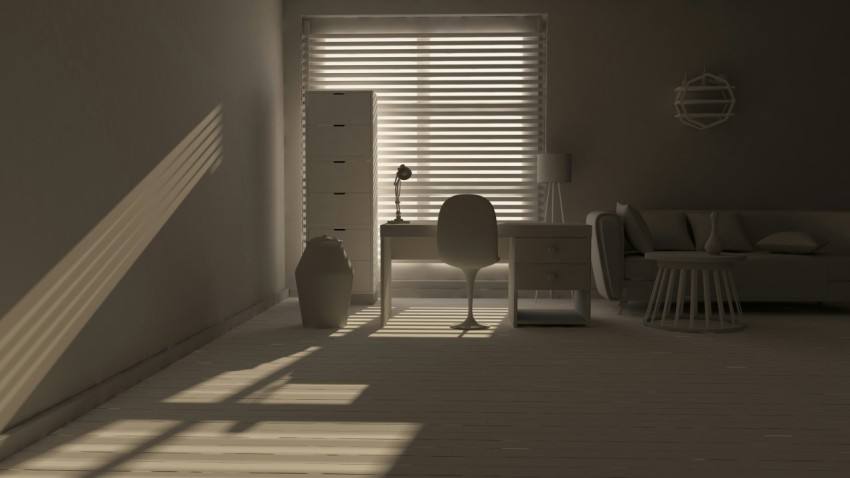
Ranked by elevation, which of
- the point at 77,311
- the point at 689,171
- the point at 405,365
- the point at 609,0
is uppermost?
the point at 609,0

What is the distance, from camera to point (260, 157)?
626cm

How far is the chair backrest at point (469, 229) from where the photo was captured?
5.11 meters

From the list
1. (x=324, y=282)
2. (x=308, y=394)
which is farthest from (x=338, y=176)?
(x=308, y=394)

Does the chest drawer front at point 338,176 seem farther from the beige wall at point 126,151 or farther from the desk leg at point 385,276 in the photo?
the desk leg at point 385,276

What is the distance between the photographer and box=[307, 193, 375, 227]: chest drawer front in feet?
21.2

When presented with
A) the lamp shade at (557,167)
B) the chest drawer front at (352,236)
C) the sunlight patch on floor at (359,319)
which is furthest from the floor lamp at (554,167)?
the sunlight patch on floor at (359,319)

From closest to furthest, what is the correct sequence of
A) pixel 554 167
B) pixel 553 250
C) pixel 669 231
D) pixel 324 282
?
pixel 324 282 → pixel 553 250 → pixel 669 231 → pixel 554 167

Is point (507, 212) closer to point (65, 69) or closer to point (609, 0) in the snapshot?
point (609, 0)

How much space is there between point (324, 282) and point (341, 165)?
1438mm

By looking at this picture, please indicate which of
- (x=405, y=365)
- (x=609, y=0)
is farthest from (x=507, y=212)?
(x=405, y=365)

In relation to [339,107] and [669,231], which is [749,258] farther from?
[339,107]

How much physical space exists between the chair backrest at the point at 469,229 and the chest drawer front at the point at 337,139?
5.02ft

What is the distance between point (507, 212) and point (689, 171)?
1548 mm

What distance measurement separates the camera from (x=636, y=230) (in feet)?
19.9
